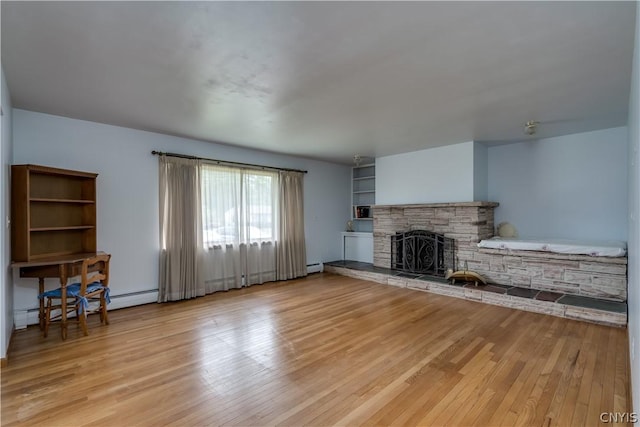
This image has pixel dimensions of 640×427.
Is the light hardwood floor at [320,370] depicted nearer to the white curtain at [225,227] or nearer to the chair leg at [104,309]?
the chair leg at [104,309]

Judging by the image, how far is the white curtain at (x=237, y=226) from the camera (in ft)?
16.7

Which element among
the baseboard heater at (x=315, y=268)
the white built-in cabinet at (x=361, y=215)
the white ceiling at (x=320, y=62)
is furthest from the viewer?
the white built-in cabinet at (x=361, y=215)

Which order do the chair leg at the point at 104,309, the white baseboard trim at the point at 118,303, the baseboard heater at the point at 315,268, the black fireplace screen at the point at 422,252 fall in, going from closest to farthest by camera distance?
1. the white baseboard trim at the point at 118,303
2. the chair leg at the point at 104,309
3. the black fireplace screen at the point at 422,252
4. the baseboard heater at the point at 315,268

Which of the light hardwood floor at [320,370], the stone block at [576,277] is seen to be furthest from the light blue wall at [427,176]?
the light hardwood floor at [320,370]

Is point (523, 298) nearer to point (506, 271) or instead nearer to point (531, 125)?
point (506, 271)

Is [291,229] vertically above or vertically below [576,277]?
above

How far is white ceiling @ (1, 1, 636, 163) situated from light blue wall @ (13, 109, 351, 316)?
0.86ft

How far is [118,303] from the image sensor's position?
4211 millimetres

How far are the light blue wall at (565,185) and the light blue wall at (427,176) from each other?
30.8 inches

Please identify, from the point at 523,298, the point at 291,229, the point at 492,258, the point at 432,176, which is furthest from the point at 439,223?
the point at 291,229

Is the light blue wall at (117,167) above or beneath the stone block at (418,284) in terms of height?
above

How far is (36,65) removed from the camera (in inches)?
98.0

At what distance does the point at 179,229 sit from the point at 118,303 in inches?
49.6

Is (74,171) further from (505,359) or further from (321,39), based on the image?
(505,359)
